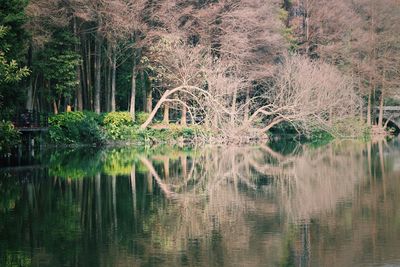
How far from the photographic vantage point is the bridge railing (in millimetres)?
34875

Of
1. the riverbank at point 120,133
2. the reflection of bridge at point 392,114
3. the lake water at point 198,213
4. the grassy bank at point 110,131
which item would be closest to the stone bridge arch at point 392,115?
the reflection of bridge at point 392,114

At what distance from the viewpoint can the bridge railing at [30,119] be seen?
114ft

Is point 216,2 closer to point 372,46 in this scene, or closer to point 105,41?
point 105,41

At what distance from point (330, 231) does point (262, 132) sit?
107 ft

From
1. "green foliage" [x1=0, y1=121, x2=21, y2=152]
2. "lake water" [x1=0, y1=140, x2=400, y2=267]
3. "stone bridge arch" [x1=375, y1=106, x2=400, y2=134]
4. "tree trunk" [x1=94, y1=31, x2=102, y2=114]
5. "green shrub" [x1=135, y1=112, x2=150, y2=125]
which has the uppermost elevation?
"tree trunk" [x1=94, y1=31, x2=102, y2=114]

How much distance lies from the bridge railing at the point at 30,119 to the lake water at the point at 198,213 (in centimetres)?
421

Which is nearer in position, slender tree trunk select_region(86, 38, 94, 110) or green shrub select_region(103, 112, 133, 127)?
green shrub select_region(103, 112, 133, 127)

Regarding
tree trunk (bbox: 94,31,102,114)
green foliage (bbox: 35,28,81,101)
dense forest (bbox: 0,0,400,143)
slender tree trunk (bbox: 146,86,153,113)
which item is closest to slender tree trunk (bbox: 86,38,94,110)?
dense forest (bbox: 0,0,400,143)

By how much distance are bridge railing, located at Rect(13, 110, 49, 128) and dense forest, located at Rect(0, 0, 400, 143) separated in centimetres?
98

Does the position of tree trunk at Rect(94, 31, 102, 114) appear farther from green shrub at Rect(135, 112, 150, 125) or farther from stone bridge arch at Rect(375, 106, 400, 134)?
stone bridge arch at Rect(375, 106, 400, 134)

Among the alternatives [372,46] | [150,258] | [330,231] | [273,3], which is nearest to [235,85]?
[273,3]

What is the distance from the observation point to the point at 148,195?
2066 cm

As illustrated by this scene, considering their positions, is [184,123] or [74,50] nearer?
[74,50]

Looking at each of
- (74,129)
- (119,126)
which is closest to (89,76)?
(119,126)
